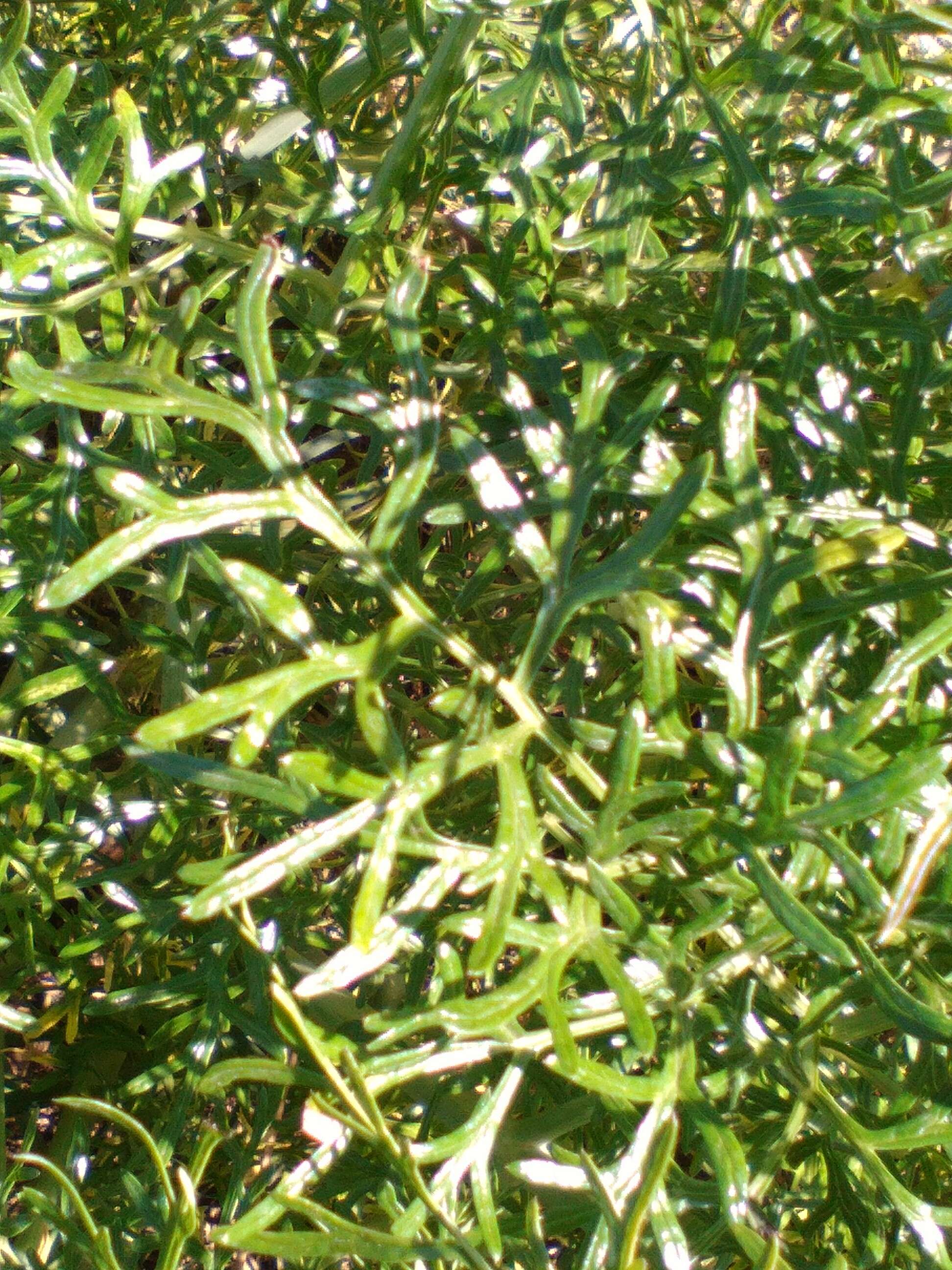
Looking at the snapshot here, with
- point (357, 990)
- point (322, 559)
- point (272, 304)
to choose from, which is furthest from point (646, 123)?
point (357, 990)

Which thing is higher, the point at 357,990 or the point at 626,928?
the point at 626,928

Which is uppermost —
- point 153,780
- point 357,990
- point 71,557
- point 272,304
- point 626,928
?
point 272,304

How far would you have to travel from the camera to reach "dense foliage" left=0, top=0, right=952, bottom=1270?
2.04 ft

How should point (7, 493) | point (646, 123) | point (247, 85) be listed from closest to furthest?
point (646, 123) → point (7, 493) → point (247, 85)

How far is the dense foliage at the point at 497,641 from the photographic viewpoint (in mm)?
621

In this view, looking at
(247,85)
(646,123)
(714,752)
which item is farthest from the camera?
(247,85)

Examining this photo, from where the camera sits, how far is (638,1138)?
68 centimetres

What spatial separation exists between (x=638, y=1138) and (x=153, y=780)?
49 centimetres

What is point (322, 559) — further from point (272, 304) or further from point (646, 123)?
point (646, 123)

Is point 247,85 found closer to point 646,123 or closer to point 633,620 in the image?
point 646,123

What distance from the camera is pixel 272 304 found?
3.18ft

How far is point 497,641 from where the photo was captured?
103 cm

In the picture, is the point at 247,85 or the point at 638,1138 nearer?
the point at 638,1138

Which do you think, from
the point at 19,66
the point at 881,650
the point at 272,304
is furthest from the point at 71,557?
the point at 881,650
